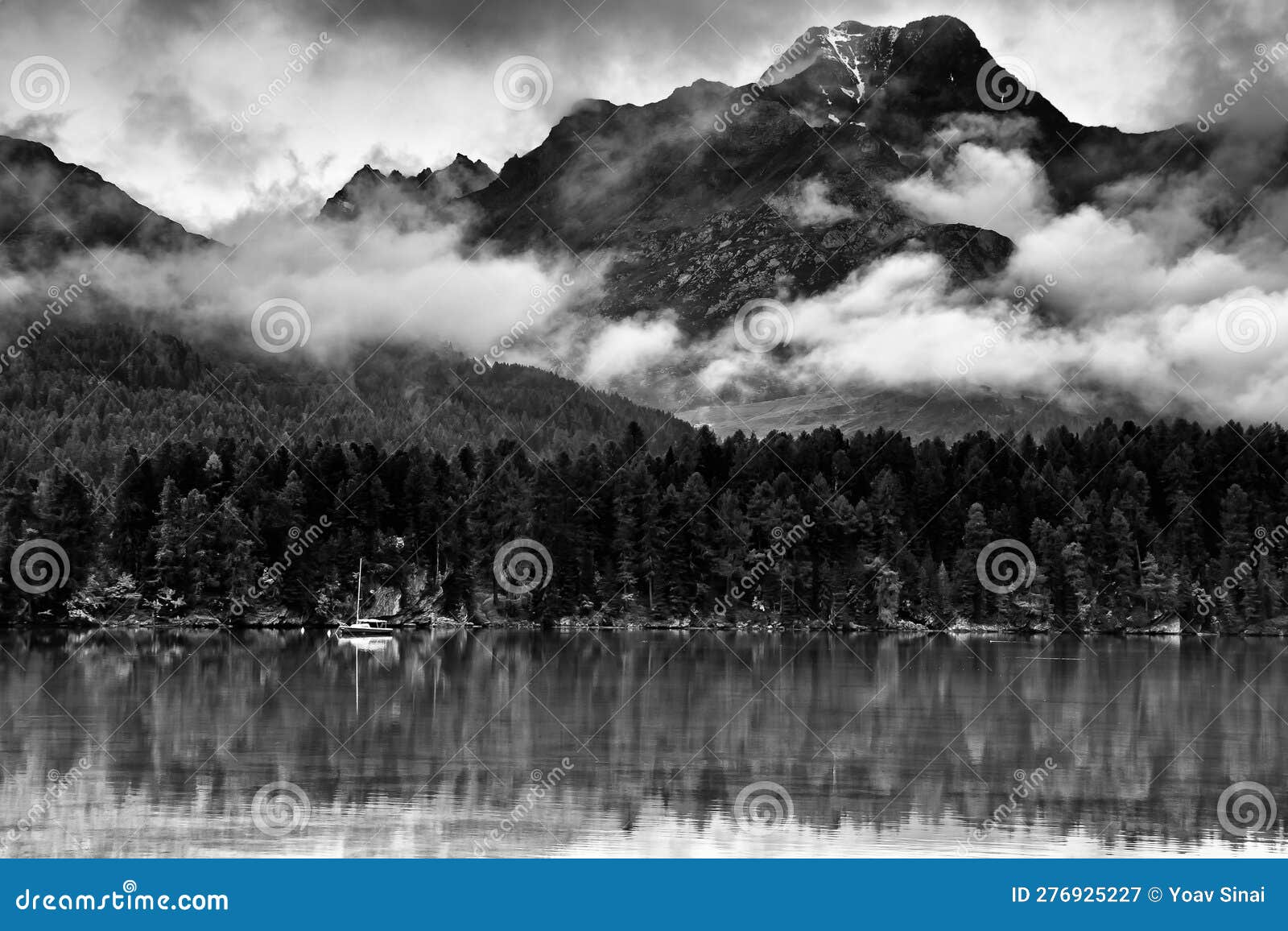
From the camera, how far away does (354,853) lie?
3700 centimetres

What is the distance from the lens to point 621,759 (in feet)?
179

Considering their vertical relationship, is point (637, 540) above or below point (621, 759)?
above

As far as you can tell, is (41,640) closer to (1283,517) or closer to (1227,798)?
(1227,798)

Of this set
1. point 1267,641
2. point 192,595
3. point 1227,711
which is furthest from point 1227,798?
point 192,595

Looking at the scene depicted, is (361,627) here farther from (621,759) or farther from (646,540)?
(621,759)

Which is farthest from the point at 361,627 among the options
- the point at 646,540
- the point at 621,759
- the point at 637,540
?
the point at 621,759

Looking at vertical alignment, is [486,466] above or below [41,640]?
above

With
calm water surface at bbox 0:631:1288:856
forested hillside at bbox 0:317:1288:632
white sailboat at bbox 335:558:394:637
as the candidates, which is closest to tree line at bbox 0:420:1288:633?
forested hillside at bbox 0:317:1288:632

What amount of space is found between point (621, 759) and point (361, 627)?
345 feet

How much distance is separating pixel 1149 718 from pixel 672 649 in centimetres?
6359

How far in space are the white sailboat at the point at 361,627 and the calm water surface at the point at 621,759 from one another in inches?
2047

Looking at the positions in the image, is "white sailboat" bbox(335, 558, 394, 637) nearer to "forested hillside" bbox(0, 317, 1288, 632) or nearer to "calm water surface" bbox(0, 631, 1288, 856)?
"forested hillside" bbox(0, 317, 1288, 632)

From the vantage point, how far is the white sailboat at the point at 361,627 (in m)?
156

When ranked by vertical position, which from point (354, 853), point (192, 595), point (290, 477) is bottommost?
point (354, 853)
